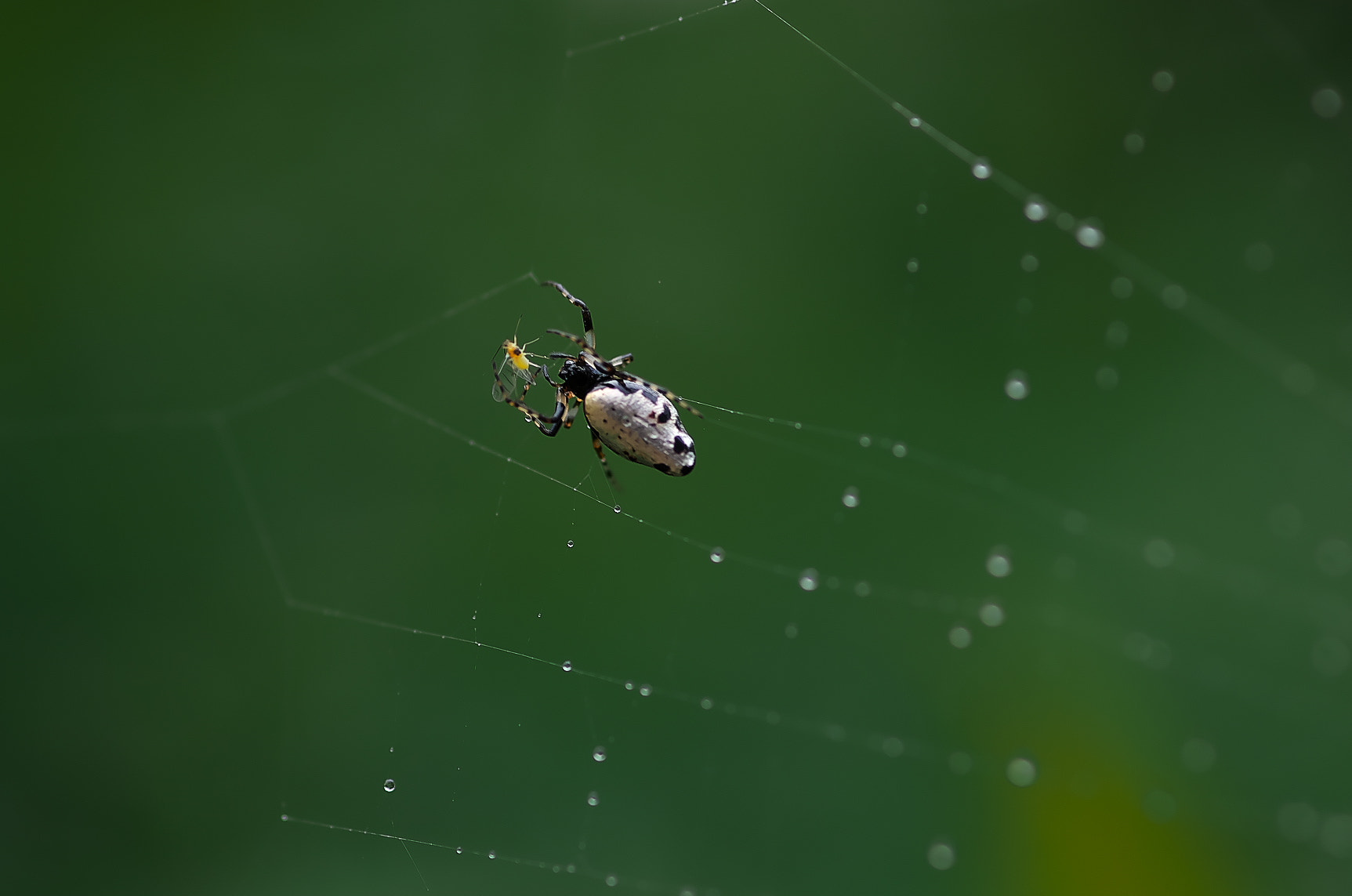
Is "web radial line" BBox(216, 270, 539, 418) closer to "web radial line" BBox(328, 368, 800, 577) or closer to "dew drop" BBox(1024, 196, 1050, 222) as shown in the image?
"web radial line" BBox(328, 368, 800, 577)

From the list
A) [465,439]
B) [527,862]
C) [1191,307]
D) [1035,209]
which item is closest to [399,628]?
[465,439]

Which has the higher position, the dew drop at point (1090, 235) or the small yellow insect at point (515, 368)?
the dew drop at point (1090, 235)

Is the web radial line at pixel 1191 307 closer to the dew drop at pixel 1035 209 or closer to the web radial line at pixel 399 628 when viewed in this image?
the dew drop at pixel 1035 209

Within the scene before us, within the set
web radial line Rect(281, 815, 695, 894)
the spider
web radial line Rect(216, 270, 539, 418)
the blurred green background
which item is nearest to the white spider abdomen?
the spider

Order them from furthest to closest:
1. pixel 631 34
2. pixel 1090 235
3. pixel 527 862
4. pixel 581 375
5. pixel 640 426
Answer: pixel 1090 235 < pixel 631 34 < pixel 527 862 < pixel 581 375 < pixel 640 426

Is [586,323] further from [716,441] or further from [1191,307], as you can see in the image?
[1191,307]

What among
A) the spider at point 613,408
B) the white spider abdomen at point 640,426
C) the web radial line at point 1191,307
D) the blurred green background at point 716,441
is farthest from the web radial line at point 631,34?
the white spider abdomen at point 640,426

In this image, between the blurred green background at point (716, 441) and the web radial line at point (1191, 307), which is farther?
the web radial line at point (1191, 307)
